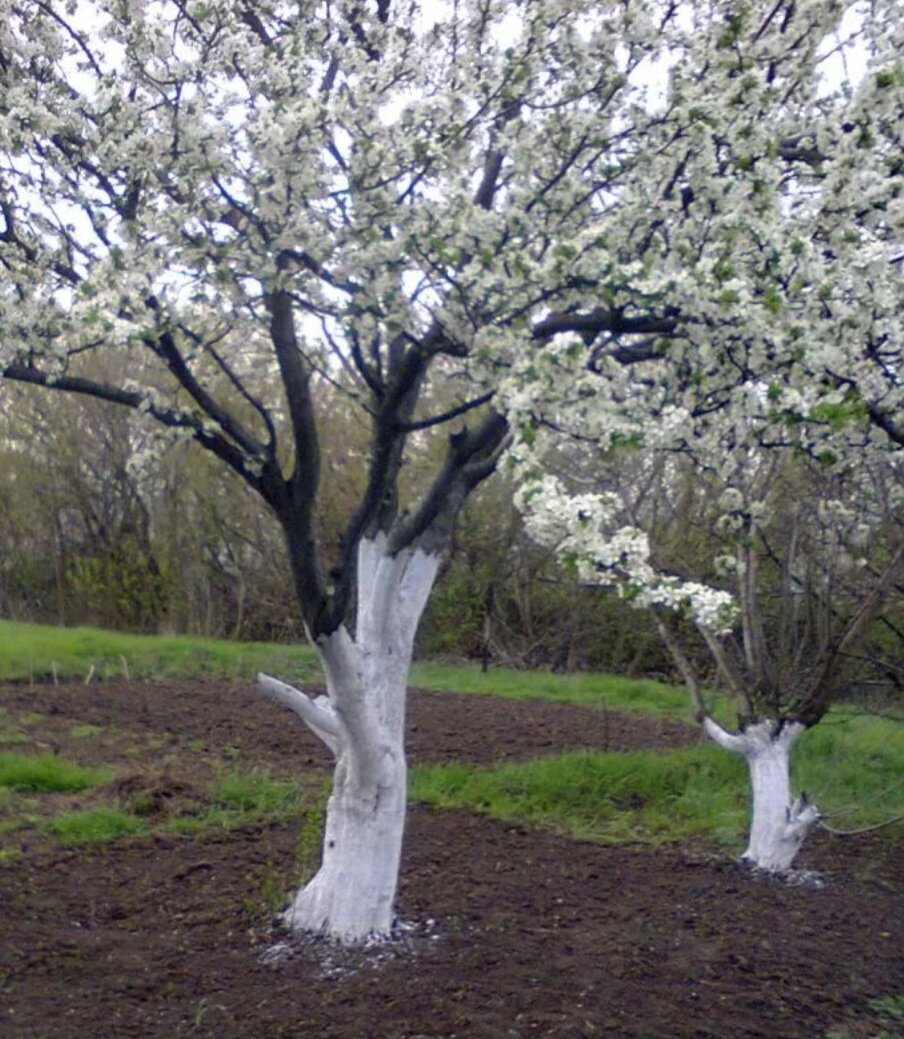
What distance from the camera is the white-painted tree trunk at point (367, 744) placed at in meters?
5.62

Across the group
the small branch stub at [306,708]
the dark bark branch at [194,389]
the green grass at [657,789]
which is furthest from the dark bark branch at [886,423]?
the green grass at [657,789]

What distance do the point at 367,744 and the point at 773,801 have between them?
7.75 ft

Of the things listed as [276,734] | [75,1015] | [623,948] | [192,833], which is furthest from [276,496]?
[276,734]

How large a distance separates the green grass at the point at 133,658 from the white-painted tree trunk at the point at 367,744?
871cm

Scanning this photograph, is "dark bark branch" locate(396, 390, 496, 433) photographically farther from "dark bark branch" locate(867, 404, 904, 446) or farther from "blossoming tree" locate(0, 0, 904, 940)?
"dark bark branch" locate(867, 404, 904, 446)

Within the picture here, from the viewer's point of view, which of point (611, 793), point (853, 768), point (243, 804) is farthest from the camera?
point (853, 768)

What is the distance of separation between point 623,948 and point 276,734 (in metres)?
5.83

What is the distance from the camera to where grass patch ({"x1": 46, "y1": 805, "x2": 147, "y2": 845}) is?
25.4 feet

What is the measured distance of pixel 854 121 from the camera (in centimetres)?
525

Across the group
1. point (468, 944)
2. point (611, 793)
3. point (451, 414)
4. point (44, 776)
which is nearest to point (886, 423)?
point (451, 414)

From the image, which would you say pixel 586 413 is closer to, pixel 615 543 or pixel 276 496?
pixel 615 543

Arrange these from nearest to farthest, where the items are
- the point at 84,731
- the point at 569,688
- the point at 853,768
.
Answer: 1. the point at 853,768
2. the point at 84,731
3. the point at 569,688

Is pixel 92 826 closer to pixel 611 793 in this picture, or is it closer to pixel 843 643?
pixel 611 793

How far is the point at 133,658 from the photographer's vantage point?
1559 cm
